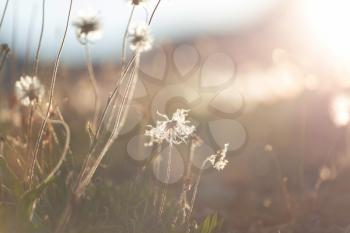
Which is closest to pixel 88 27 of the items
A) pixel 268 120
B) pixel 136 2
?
pixel 136 2

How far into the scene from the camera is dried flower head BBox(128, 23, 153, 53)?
8.88 ft

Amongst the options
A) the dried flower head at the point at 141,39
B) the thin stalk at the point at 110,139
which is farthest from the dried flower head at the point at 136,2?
the thin stalk at the point at 110,139

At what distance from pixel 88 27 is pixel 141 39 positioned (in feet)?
0.84

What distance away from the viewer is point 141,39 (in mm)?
2729

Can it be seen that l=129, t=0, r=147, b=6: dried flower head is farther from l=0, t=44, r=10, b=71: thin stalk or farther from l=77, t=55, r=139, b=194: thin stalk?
l=0, t=44, r=10, b=71: thin stalk

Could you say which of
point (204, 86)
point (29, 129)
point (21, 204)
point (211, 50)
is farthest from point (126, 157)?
point (204, 86)

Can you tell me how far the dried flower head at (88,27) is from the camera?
8.46ft

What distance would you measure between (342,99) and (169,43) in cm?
237

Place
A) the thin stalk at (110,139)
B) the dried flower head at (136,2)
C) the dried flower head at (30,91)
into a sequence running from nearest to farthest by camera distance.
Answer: the thin stalk at (110,139) < the dried flower head at (30,91) < the dried flower head at (136,2)

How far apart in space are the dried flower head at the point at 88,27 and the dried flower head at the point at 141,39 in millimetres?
195

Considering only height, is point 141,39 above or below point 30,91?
above

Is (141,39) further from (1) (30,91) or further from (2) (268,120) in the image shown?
(2) (268,120)

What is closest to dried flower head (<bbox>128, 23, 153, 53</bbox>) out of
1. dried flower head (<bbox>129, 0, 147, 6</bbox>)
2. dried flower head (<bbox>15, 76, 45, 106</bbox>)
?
dried flower head (<bbox>129, 0, 147, 6</bbox>)

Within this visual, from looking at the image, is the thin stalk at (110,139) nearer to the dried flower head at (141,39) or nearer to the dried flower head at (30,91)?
the dried flower head at (141,39)
